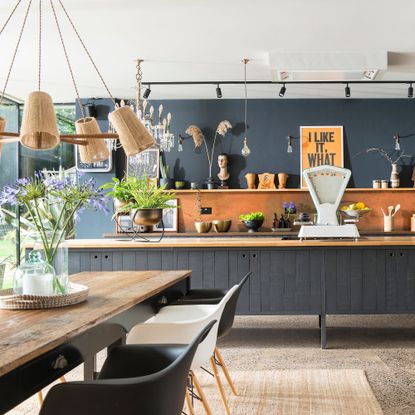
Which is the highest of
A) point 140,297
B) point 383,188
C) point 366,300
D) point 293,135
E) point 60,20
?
point 60,20

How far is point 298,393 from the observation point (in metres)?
3.71

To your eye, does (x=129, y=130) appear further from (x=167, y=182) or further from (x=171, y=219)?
(x=171, y=219)

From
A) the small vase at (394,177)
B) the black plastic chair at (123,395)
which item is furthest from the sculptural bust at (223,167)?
the black plastic chair at (123,395)

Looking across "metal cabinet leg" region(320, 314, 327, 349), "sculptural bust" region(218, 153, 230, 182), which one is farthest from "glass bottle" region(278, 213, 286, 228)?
"metal cabinet leg" region(320, 314, 327, 349)

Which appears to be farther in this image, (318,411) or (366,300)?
(366,300)

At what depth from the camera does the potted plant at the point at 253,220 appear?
24.4 ft

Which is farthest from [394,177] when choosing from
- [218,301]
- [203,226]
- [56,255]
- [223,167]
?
[56,255]

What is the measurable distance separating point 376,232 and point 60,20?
4.54 meters

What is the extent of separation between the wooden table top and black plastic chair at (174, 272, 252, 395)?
214 mm

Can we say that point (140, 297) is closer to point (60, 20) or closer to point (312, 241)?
point (312, 241)

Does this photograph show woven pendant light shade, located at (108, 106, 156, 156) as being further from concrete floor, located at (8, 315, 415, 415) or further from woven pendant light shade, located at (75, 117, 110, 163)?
concrete floor, located at (8, 315, 415, 415)

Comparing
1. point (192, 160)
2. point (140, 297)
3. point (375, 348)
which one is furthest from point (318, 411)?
point (192, 160)

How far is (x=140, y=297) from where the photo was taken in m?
2.77

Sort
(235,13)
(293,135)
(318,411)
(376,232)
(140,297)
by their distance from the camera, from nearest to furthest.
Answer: (140,297) < (318,411) < (235,13) < (376,232) < (293,135)
